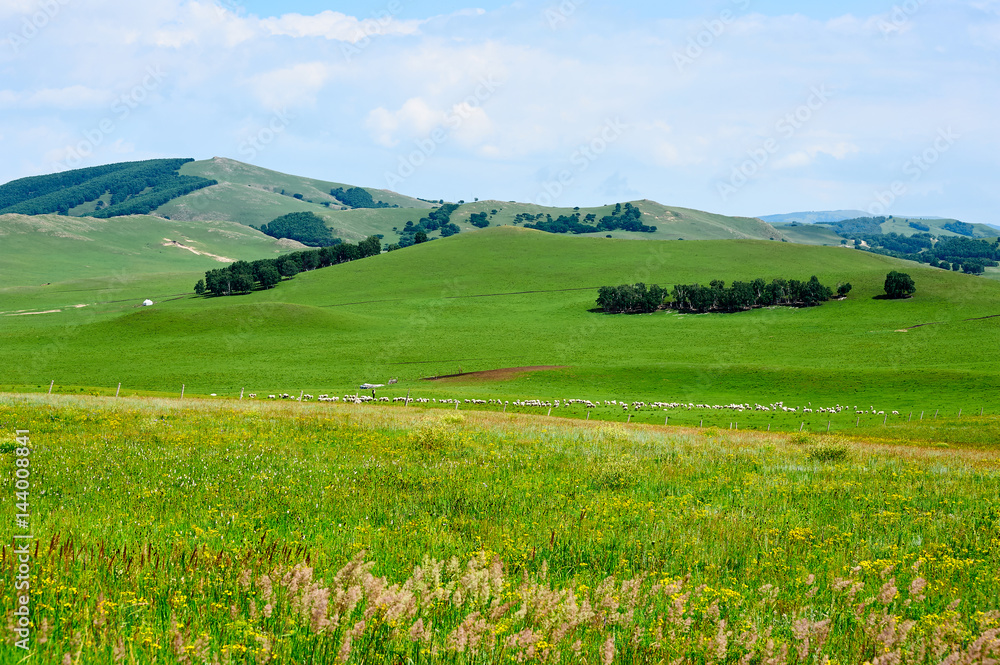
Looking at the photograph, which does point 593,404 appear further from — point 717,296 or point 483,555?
point 717,296

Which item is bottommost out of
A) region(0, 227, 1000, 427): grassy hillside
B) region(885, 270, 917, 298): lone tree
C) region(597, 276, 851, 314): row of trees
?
region(0, 227, 1000, 427): grassy hillside

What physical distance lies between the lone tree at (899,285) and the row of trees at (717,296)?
9.51 meters

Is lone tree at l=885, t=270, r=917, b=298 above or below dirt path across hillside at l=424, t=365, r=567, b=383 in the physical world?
above

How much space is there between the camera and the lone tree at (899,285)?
474 ft

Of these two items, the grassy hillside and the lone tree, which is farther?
the lone tree

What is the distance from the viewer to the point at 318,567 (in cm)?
764

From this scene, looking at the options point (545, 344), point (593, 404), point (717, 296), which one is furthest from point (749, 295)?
point (593, 404)

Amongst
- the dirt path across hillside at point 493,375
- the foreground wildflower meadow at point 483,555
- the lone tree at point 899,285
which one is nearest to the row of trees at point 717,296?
the lone tree at point 899,285

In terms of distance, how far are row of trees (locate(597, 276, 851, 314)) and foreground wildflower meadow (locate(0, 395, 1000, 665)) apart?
431ft

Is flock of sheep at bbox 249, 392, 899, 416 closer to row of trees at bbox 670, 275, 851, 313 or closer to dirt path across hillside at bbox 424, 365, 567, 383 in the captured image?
dirt path across hillside at bbox 424, 365, 567, 383

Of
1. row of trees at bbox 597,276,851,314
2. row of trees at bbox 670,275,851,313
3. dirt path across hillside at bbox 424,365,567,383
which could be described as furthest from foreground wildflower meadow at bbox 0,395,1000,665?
row of trees at bbox 670,275,851,313

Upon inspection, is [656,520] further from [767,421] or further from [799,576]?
[767,421]

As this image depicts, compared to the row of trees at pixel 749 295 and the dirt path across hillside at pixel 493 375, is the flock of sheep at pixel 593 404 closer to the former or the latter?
the dirt path across hillside at pixel 493 375

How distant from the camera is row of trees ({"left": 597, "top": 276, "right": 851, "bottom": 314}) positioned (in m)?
147
